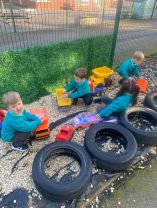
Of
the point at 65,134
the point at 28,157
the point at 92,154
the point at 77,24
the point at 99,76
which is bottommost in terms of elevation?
the point at 28,157

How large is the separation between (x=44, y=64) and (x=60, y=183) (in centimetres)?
283

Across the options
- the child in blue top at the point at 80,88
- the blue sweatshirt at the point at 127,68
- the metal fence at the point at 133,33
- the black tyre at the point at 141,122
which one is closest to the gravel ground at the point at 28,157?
the child in blue top at the point at 80,88

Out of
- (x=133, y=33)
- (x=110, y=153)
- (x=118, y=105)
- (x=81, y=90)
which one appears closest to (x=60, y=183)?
(x=110, y=153)

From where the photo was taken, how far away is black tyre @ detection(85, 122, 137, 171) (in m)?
2.92

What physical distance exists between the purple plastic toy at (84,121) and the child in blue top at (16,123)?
699 millimetres

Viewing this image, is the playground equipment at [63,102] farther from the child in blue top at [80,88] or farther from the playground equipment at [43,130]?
the playground equipment at [43,130]

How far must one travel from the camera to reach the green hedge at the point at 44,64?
415cm

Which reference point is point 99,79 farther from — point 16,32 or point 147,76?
point 16,32

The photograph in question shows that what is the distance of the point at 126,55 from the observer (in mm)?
6848

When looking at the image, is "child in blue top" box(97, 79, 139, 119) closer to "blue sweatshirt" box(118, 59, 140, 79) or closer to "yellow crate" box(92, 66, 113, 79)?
"blue sweatshirt" box(118, 59, 140, 79)

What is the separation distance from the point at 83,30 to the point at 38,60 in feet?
8.07

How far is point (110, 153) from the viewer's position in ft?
9.82

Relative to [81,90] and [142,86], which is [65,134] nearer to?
[81,90]

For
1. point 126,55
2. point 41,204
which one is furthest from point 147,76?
point 41,204
